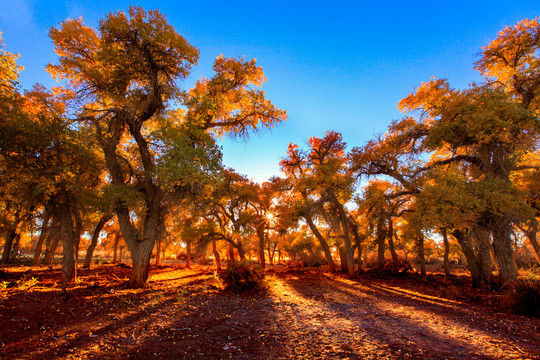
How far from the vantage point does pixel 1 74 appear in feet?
30.9

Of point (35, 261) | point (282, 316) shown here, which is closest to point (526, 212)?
point (282, 316)

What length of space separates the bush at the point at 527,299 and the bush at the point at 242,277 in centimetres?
857

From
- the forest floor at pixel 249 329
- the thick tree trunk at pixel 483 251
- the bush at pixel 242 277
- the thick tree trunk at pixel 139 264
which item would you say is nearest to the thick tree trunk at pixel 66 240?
the forest floor at pixel 249 329

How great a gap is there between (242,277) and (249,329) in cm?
507

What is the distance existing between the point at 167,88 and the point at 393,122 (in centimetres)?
1391

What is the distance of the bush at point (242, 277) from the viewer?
A: 988 cm

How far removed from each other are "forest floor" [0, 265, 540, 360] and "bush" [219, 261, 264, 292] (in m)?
1.41

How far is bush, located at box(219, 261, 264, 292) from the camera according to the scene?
988cm

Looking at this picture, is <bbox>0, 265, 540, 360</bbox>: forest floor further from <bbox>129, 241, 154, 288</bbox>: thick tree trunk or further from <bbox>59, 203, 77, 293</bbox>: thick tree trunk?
<bbox>59, 203, 77, 293</bbox>: thick tree trunk

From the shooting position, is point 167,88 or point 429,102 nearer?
point 167,88

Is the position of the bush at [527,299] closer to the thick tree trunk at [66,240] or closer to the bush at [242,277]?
the bush at [242,277]

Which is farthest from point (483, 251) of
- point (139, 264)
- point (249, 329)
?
point (139, 264)

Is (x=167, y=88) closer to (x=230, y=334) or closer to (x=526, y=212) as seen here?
(x=230, y=334)

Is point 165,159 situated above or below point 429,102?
below
